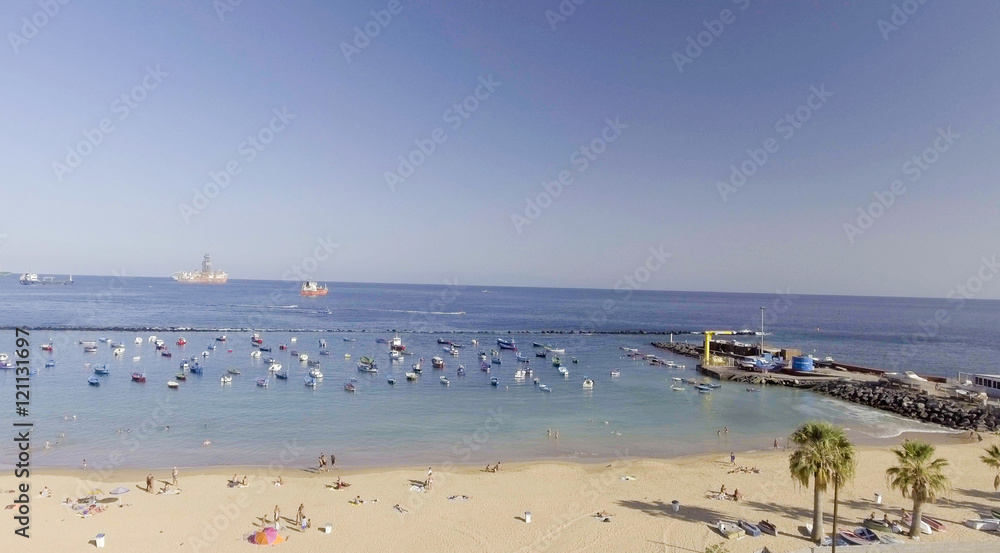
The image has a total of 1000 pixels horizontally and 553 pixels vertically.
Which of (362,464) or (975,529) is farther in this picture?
(362,464)

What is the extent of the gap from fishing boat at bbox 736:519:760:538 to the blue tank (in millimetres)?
48759

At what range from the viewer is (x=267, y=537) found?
1983 centimetres

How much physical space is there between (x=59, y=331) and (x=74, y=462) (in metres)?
74.8

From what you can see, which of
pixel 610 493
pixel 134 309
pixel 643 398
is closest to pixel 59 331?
pixel 134 309

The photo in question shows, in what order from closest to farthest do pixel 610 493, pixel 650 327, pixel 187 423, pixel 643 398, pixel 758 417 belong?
1. pixel 610 493
2. pixel 187 423
3. pixel 758 417
4. pixel 643 398
5. pixel 650 327

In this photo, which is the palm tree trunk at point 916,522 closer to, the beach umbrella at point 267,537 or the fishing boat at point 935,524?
the fishing boat at point 935,524

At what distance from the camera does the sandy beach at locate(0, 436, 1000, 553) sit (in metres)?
20.1

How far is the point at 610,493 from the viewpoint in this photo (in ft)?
84.9

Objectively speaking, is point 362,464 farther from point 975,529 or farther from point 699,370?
point 699,370

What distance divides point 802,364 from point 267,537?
203ft

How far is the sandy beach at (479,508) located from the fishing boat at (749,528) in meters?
0.38

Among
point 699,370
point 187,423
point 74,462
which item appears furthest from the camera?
point 699,370

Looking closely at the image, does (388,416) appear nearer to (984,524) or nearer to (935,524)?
(935,524)

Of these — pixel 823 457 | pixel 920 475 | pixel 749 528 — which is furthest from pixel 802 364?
pixel 823 457
